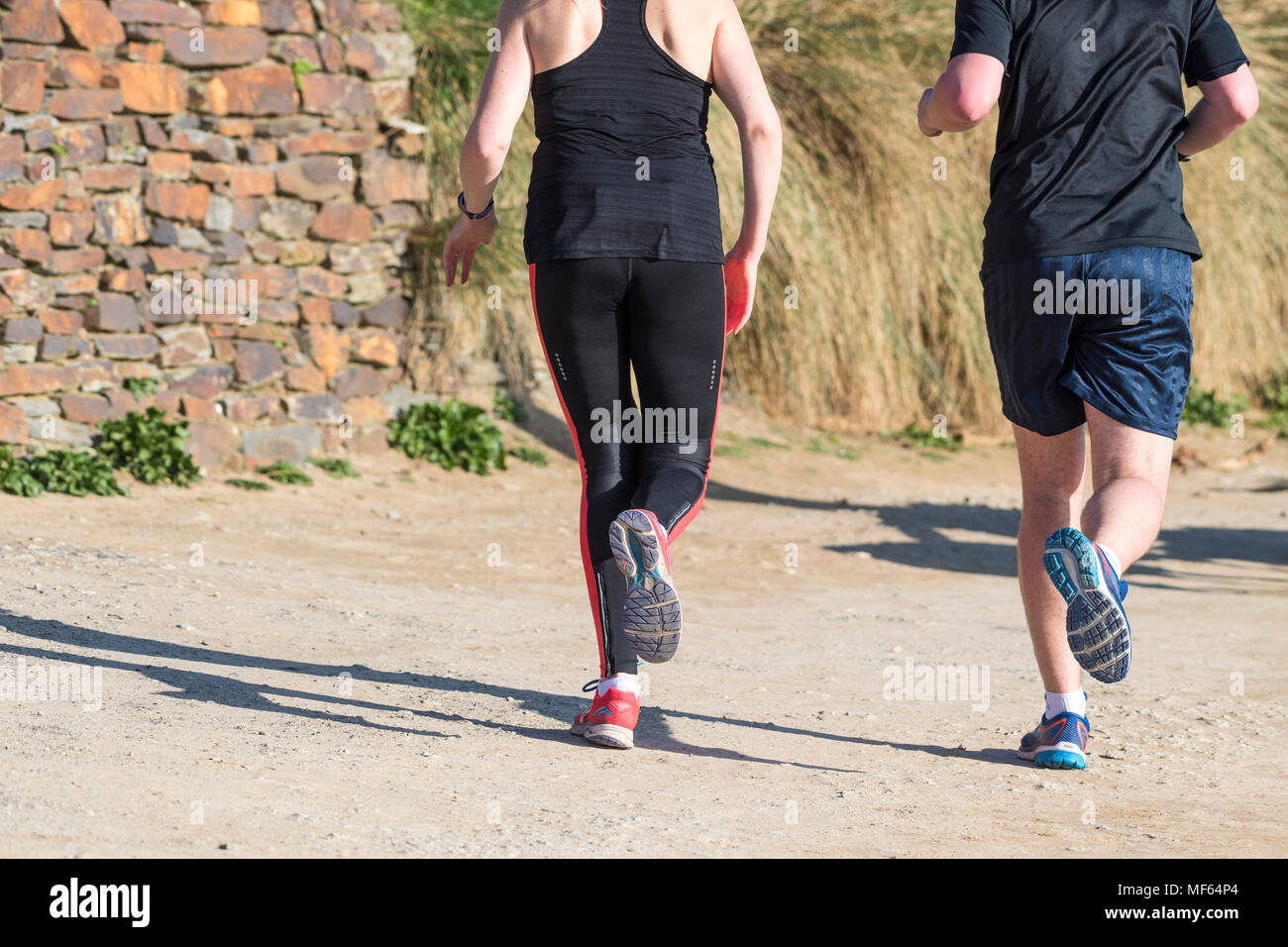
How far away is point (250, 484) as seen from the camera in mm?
7543

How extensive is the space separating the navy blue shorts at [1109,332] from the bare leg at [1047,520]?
128mm

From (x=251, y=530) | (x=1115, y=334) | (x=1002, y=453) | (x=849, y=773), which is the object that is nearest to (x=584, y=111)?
(x=1115, y=334)

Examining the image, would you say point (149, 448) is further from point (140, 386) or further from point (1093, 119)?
point (1093, 119)

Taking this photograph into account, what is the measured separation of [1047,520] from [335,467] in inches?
215

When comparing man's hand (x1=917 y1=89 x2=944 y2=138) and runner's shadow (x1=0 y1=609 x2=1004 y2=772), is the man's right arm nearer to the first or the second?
man's hand (x1=917 y1=89 x2=944 y2=138)

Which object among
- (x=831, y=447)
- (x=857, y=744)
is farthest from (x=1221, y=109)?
(x=831, y=447)

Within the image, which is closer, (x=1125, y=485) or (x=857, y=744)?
(x=1125, y=485)

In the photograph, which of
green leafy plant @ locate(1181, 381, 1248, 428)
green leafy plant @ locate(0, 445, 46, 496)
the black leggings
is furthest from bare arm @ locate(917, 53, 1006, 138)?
green leafy plant @ locate(1181, 381, 1248, 428)

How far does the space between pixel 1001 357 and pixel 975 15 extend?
27.4 inches

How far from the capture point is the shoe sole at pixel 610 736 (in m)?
3.34

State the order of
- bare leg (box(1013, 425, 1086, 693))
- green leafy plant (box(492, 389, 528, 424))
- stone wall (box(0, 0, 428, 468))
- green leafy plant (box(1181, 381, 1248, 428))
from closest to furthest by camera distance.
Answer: bare leg (box(1013, 425, 1086, 693)) → stone wall (box(0, 0, 428, 468)) → green leafy plant (box(492, 389, 528, 424)) → green leafy plant (box(1181, 381, 1248, 428))

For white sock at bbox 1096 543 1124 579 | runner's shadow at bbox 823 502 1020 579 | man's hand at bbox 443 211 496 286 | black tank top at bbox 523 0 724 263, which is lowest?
runner's shadow at bbox 823 502 1020 579

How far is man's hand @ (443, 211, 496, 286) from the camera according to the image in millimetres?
3439

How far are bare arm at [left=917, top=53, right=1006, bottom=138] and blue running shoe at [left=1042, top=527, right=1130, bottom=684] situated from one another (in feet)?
2.70
